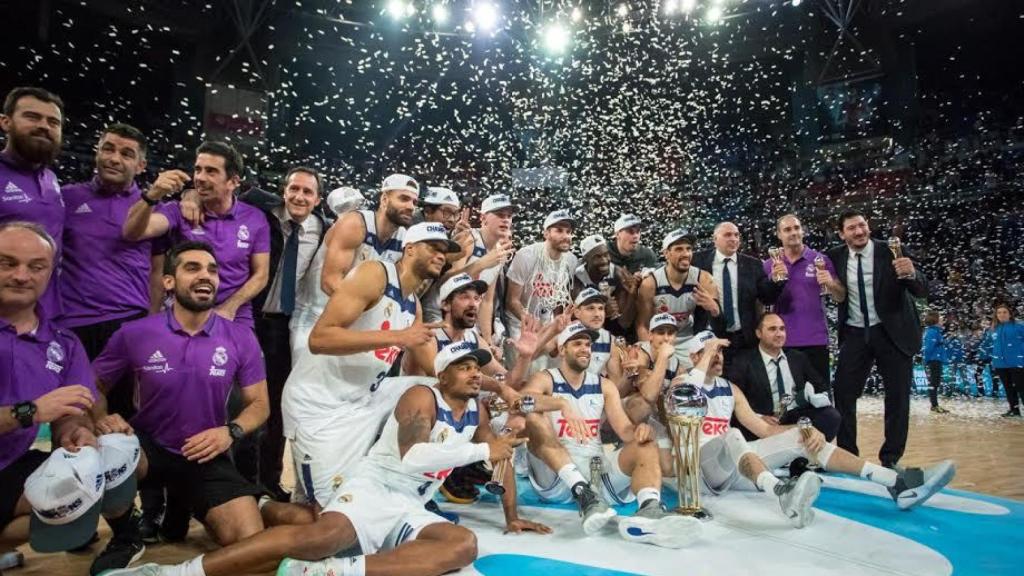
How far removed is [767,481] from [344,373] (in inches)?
104

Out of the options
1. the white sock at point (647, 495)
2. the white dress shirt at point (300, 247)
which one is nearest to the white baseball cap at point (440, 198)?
the white dress shirt at point (300, 247)

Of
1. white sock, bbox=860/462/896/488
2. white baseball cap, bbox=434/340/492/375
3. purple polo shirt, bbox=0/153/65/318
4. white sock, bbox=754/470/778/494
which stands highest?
purple polo shirt, bbox=0/153/65/318

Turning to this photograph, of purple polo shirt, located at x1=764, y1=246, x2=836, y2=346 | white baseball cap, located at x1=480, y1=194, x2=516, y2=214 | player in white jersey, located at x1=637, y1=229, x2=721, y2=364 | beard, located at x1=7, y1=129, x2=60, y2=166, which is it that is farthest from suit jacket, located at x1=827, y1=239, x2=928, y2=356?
beard, located at x1=7, y1=129, x2=60, y2=166

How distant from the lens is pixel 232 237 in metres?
4.12

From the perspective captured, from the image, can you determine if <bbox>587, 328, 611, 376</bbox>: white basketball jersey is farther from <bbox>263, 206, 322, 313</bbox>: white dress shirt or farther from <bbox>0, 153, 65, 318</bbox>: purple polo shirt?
<bbox>0, 153, 65, 318</bbox>: purple polo shirt

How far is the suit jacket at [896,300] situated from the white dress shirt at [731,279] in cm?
93

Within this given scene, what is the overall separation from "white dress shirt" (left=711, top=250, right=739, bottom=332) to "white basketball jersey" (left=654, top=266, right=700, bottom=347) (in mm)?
232

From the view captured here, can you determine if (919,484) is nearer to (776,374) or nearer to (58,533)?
(776,374)

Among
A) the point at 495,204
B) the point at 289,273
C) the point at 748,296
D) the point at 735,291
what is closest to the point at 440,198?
the point at 495,204

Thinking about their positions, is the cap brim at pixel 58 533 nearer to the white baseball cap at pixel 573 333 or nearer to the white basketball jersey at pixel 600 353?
the white baseball cap at pixel 573 333

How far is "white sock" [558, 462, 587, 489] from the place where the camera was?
12.3 feet

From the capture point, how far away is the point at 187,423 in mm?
3193

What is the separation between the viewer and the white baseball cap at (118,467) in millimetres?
2688

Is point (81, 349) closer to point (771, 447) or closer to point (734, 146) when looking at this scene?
point (771, 447)
